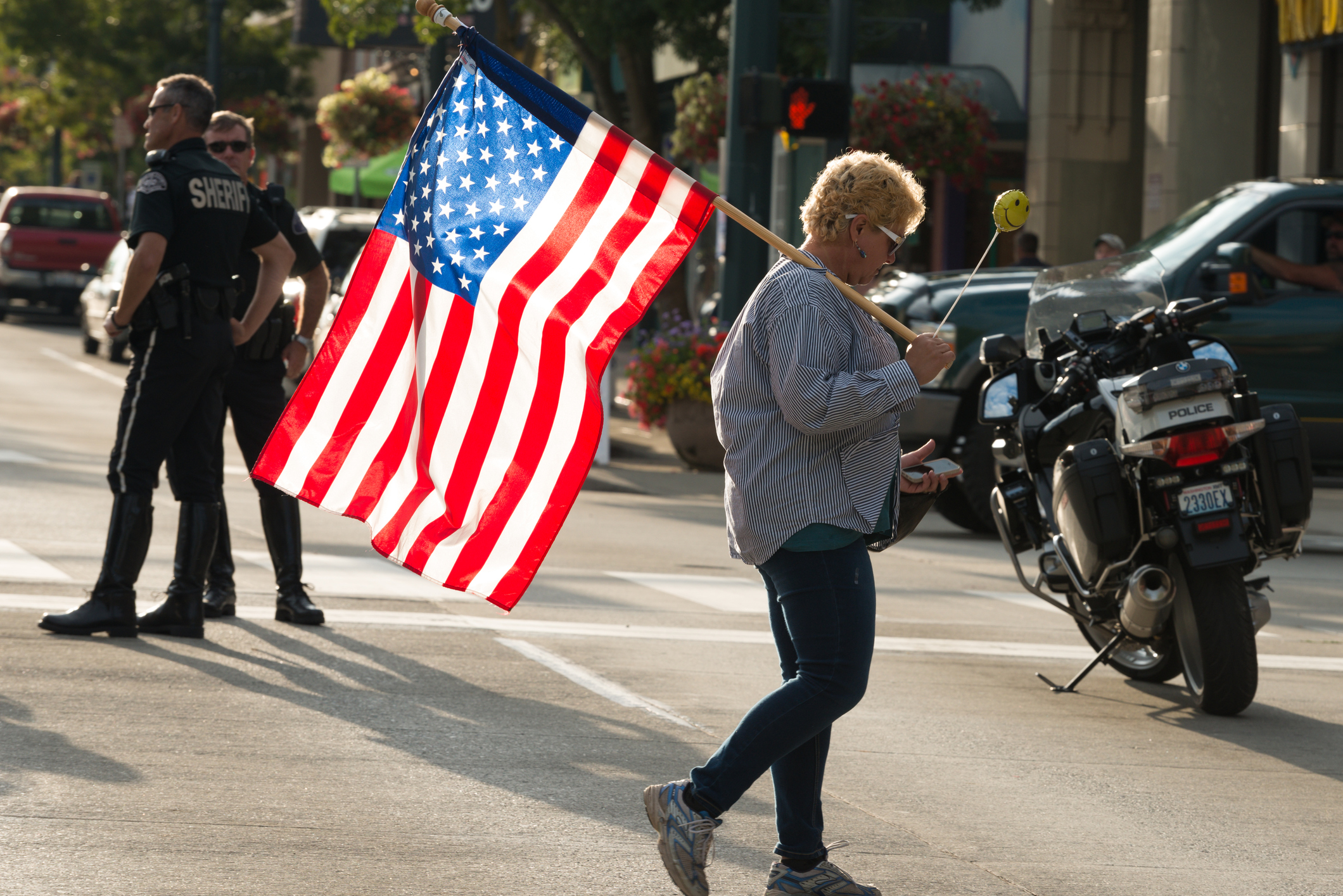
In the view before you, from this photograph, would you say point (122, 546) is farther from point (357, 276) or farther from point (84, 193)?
point (84, 193)

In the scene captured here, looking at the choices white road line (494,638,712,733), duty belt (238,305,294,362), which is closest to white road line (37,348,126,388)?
duty belt (238,305,294,362)

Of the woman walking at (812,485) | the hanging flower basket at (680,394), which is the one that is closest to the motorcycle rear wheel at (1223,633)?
the woman walking at (812,485)

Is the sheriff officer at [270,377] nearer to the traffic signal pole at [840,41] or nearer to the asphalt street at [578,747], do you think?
the asphalt street at [578,747]

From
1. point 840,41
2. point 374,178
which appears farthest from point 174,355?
point 374,178

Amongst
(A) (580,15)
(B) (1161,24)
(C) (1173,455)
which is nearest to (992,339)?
(C) (1173,455)

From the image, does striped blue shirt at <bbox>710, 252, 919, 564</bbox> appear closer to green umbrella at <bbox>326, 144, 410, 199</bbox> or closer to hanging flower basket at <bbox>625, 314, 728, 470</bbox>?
hanging flower basket at <bbox>625, 314, 728, 470</bbox>

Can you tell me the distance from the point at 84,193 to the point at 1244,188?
2437 centimetres

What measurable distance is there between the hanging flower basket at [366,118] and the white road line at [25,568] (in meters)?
21.4

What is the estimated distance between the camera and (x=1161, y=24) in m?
20.6

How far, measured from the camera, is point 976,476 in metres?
11.7

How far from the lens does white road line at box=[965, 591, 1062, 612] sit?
9133 millimetres

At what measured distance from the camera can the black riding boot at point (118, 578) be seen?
6977mm

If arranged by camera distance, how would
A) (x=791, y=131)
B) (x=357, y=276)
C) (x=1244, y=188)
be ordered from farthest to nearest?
(x=791, y=131) → (x=1244, y=188) → (x=357, y=276)

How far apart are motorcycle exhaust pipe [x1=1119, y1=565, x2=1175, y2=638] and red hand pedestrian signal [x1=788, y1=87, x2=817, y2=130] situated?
29.2 ft
